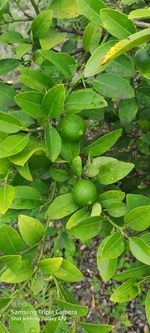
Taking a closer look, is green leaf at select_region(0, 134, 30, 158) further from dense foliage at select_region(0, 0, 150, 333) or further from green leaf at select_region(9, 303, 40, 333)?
green leaf at select_region(9, 303, 40, 333)

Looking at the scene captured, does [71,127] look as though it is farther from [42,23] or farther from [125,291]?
[125,291]

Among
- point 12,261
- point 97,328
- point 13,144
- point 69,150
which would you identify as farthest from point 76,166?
point 97,328

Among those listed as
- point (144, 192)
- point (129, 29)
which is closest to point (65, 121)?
point (129, 29)

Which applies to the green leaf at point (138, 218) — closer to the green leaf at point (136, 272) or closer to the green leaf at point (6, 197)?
the green leaf at point (136, 272)

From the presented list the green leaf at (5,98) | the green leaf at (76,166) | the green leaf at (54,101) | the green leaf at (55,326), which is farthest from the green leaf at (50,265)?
the green leaf at (5,98)

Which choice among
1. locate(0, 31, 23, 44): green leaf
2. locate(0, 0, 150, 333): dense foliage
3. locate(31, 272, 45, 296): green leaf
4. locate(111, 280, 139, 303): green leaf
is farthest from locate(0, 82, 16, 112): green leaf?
locate(111, 280, 139, 303): green leaf
